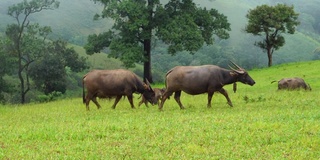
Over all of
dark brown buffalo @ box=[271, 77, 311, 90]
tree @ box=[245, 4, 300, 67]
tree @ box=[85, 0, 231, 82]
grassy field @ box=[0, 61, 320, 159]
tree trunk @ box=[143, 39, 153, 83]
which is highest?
tree @ box=[245, 4, 300, 67]

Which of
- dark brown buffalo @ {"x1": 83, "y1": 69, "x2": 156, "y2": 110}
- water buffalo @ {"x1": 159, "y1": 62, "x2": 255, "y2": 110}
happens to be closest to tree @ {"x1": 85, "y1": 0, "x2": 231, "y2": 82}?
dark brown buffalo @ {"x1": 83, "y1": 69, "x2": 156, "y2": 110}

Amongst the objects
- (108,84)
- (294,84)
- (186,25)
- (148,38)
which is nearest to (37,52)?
(148,38)

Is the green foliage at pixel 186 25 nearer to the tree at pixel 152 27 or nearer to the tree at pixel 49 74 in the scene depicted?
the tree at pixel 152 27

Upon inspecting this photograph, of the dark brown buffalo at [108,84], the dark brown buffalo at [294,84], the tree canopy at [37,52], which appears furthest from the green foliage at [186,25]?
the dark brown buffalo at [108,84]

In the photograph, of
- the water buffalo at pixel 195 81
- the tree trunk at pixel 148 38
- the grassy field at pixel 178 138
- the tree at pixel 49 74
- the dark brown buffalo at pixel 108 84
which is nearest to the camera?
the grassy field at pixel 178 138

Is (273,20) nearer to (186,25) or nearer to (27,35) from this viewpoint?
(186,25)

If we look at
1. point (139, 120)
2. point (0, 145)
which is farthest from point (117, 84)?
point (0, 145)

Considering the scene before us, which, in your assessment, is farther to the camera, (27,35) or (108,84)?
(27,35)

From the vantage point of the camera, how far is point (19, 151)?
32.6ft

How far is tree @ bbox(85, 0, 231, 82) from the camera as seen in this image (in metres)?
40.5

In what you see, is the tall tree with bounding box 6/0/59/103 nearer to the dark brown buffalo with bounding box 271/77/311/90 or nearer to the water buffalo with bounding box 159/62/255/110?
the dark brown buffalo with bounding box 271/77/311/90

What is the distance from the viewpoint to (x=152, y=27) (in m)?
43.1

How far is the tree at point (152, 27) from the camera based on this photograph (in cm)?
4051

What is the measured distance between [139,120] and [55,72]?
123 feet
